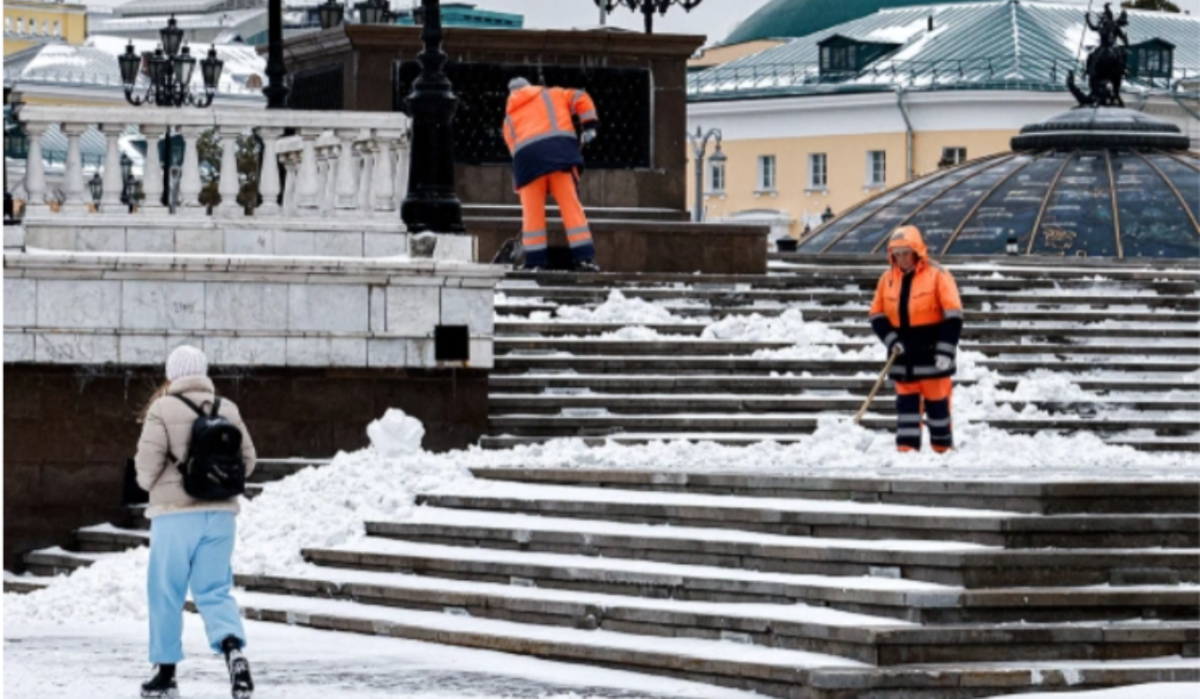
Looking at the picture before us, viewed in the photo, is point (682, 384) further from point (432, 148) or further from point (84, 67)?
point (84, 67)

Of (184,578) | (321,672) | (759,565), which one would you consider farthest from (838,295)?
(184,578)

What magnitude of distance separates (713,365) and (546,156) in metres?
2.50

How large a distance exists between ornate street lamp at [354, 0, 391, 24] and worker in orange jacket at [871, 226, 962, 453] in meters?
11.5

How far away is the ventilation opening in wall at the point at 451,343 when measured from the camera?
19297mm

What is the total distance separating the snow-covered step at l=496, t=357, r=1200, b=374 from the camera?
65.8ft

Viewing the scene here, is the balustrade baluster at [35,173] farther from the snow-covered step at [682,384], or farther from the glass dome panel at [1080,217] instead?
the glass dome panel at [1080,217]

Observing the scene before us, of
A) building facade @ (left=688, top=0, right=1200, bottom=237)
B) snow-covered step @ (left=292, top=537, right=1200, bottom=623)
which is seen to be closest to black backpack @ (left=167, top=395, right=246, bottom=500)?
snow-covered step @ (left=292, top=537, right=1200, bottom=623)

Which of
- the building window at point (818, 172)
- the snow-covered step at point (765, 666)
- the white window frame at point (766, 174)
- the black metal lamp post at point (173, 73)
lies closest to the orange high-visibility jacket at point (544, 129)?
the snow-covered step at point (765, 666)

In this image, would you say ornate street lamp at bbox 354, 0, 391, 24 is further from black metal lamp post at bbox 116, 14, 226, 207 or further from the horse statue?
the horse statue

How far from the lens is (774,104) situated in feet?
285

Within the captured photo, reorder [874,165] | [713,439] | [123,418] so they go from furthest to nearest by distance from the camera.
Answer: [874,165], [713,439], [123,418]

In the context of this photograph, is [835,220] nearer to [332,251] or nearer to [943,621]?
[332,251]

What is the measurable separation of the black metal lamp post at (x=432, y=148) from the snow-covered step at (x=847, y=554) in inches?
154

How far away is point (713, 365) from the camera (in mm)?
20281
